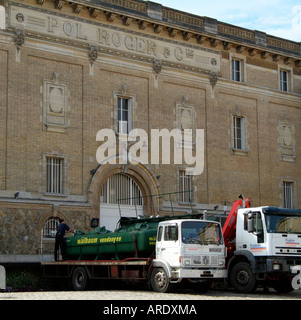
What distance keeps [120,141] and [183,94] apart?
17.0 ft

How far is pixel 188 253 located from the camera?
18.7 m

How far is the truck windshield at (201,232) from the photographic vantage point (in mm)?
19000

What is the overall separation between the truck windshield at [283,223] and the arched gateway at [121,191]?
417 inches

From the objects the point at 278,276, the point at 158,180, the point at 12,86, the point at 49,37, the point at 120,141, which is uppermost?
the point at 49,37

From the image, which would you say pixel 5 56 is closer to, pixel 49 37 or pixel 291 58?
→ pixel 49 37

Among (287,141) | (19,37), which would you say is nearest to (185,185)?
(287,141)

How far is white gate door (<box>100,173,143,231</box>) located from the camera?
29.9m

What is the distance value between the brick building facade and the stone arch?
55 millimetres

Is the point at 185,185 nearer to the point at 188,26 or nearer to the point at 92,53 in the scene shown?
the point at 92,53

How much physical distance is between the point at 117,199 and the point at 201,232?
456 inches

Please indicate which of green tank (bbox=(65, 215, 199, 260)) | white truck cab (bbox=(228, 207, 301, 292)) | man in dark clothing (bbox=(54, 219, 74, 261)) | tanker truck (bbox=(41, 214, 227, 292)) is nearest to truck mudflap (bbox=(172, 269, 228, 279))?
tanker truck (bbox=(41, 214, 227, 292))

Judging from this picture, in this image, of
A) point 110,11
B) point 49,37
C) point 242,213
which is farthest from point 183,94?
point 242,213

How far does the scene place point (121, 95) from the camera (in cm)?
3083

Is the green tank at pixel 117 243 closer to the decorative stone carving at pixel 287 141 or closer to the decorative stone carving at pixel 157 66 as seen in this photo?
the decorative stone carving at pixel 157 66
